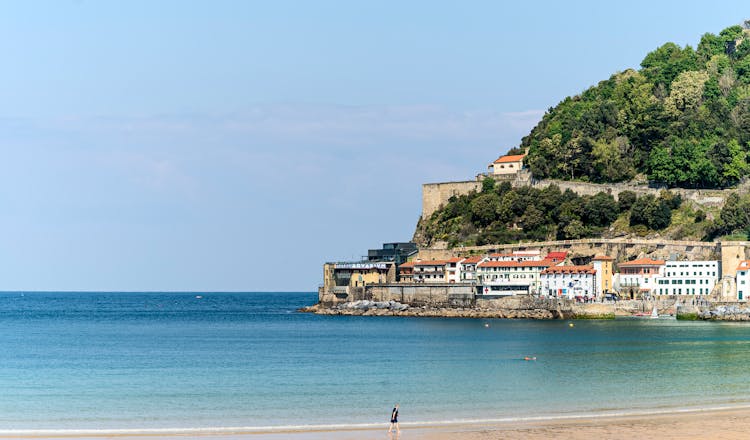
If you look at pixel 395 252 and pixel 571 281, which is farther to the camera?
pixel 395 252

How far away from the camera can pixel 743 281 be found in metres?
72.6

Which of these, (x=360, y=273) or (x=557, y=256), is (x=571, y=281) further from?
(x=360, y=273)

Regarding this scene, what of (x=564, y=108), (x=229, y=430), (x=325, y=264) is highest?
(x=564, y=108)

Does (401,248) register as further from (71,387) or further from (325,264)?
(71,387)

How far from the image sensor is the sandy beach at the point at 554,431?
2502 cm

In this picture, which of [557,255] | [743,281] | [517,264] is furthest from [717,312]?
[517,264]

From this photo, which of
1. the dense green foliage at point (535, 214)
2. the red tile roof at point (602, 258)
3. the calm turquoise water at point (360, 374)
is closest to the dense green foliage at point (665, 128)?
the dense green foliage at point (535, 214)

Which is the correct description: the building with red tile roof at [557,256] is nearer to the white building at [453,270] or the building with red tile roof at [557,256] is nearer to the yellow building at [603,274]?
the yellow building at [603,274]

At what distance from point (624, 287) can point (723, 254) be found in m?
7.88

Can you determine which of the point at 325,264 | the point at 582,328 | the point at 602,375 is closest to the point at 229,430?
the point at 602,375

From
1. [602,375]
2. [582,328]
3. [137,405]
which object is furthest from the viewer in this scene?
[582,328]

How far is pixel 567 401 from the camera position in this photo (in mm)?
31500

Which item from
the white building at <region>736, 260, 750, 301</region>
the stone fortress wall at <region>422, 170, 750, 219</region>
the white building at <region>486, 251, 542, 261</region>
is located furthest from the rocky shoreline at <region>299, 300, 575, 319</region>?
the stone fortress wall at <region>422, 170, 750, 219</region>

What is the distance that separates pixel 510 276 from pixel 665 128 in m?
20.4
